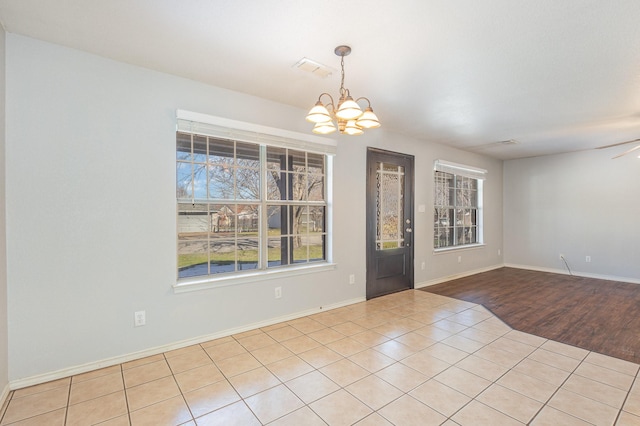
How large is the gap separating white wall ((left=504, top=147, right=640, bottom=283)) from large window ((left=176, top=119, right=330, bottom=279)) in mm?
5056

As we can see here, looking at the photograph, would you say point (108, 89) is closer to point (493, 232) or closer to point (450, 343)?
point (450, 343)

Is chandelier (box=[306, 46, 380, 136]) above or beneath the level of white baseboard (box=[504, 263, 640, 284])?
above

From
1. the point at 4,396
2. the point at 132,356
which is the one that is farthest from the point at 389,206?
the point at 4,396

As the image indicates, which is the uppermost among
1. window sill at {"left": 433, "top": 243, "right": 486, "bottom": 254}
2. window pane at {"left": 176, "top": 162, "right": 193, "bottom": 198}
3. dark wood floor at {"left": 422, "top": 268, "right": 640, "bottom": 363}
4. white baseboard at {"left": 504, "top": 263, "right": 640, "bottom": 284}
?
A: window pane at {"left": 176, "top": 162, "right": 193, "bottom": 198}

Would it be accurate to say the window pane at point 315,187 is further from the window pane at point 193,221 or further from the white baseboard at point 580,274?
the white baseboard at point 580,274

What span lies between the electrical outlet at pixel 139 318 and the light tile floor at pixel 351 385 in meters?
0.30

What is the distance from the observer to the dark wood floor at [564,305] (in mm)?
2980

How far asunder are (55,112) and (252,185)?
5.45 ft

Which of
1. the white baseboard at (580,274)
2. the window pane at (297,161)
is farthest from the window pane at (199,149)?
the white baseboard at (580,274)

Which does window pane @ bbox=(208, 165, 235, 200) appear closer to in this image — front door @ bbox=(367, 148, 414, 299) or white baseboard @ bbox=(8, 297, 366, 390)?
white baseboard @ bbox=(8, 297, 366, 390)

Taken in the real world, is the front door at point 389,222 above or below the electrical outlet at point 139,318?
above

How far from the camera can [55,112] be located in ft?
7.41

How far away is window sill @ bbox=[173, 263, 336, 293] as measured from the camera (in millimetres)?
2797

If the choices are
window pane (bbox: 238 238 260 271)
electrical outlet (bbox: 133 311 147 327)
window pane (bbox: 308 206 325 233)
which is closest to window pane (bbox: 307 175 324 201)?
window pane (bbox: 308 206 325 233)
